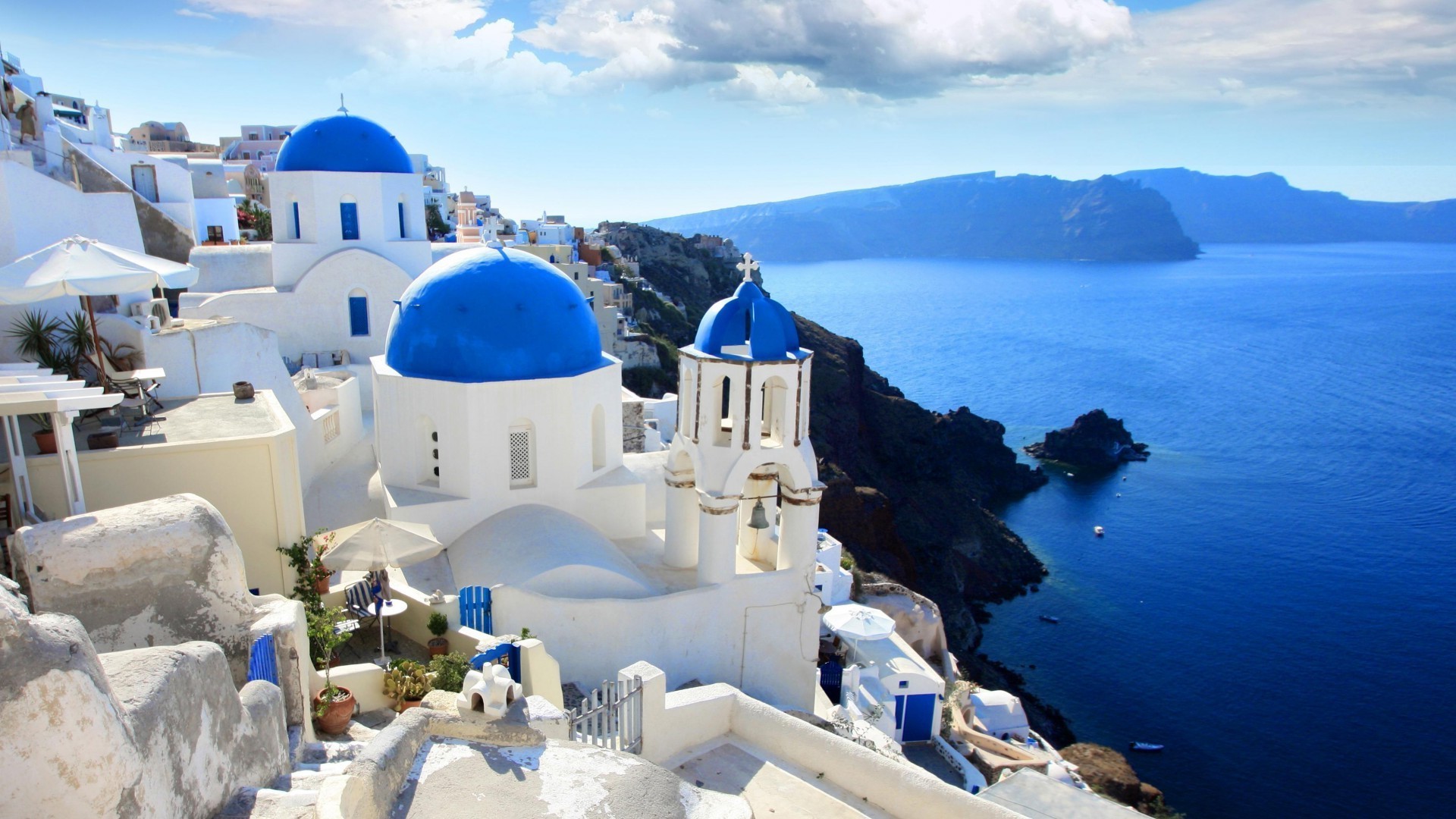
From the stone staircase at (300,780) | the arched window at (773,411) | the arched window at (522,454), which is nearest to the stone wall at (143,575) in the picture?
the stone staircase at (300,780)

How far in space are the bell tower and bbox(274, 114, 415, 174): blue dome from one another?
12.5 metres

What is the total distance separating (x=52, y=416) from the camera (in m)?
8.29

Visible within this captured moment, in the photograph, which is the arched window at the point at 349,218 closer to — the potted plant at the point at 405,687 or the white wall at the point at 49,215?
the white wall at the point at 49,215

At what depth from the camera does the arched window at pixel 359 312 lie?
829 inches

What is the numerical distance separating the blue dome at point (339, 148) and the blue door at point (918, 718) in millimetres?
17304

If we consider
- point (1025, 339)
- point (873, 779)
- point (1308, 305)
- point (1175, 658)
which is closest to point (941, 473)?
point (1175, 658)

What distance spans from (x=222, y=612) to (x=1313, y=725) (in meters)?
35.9

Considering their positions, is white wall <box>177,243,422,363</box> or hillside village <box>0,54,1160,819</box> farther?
white wall <box>177,243,422,363</box>

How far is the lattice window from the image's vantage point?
43.8 feet

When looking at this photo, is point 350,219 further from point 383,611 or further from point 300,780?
point 300,780

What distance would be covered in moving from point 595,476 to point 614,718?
645 cm

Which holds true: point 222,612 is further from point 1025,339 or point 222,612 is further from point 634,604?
point 1025,339

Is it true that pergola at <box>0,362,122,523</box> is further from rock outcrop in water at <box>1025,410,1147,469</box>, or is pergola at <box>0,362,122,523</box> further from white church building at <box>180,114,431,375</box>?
rock outcrop in water at <box>1025,410,1147,469</box>

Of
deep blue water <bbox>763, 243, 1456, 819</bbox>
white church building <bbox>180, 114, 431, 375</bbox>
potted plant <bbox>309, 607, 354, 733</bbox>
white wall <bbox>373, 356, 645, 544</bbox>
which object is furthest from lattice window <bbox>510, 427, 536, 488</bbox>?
deep blue water <bbox>763, 243, 1456, 819</bbox>
